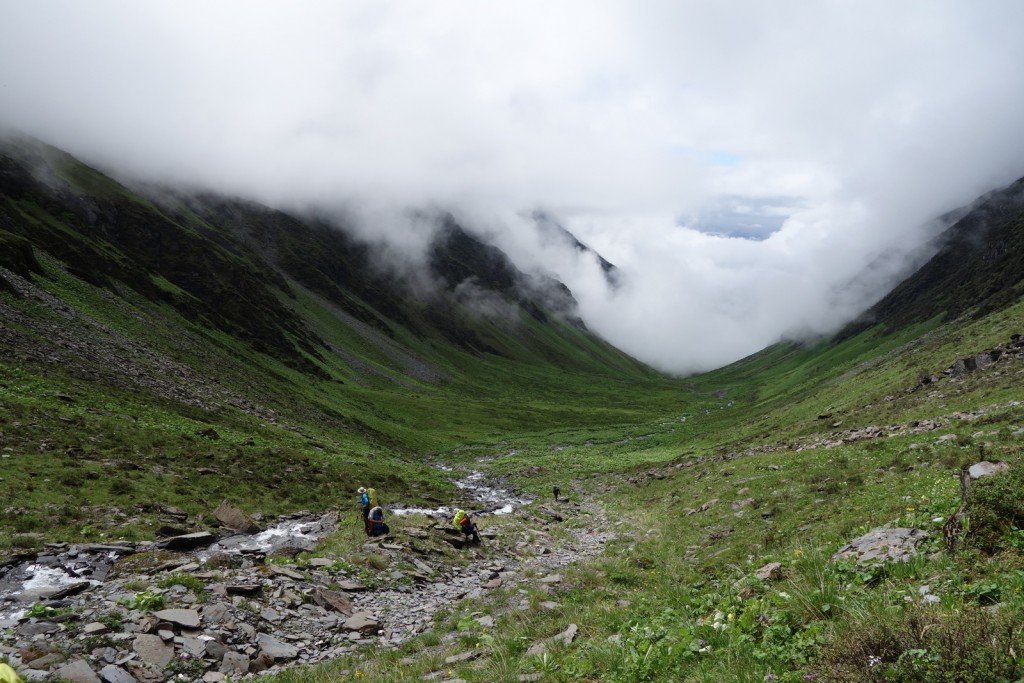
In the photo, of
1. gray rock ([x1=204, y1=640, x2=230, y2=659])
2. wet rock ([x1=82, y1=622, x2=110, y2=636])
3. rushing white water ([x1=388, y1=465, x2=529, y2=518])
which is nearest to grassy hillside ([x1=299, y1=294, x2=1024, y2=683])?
gray rock ([x1=204, y1=640, x2=230, y2=659])

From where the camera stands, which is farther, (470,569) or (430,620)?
(470,569)

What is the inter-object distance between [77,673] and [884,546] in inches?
655

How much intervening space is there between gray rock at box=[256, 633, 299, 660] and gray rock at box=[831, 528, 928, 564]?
13464mm

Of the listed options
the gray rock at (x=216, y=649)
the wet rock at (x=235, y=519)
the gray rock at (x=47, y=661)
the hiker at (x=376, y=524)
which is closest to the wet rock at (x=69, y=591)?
the gray rock at (x=47, y=661)

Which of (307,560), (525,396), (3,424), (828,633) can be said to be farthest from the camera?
(525,396)

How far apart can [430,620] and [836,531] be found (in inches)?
491

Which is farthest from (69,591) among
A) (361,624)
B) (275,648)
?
(361,624)

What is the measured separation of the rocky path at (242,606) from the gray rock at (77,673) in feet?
0.08

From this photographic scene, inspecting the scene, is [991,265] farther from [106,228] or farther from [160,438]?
[106,228]

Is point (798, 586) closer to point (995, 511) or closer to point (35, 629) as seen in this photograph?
point (995, 511)

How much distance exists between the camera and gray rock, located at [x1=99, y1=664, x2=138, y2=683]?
10.9m

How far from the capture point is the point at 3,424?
30.8 meters

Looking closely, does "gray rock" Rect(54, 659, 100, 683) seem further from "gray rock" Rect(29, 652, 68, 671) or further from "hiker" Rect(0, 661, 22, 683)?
"hiker" Rect(0, 661, 22, 683)

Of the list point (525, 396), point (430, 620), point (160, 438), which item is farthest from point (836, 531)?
point (525, 396)
